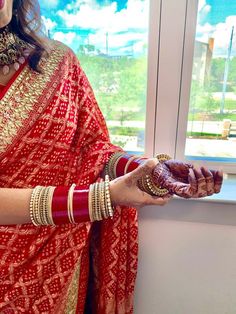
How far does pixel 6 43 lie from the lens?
59 centimetres

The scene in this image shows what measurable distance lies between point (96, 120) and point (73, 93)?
0.09 m

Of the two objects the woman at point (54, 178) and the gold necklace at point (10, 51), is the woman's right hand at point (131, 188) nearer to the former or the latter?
the woman at point (54, 178)

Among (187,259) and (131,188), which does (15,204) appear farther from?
(187,259)

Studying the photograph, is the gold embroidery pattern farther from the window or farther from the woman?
the window

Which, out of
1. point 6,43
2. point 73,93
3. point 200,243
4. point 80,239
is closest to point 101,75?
point 73,93

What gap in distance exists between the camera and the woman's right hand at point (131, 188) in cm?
52

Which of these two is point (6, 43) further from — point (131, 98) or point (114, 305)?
point (114, 305)

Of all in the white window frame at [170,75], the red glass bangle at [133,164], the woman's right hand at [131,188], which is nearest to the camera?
the woman's right hand at [131,188]

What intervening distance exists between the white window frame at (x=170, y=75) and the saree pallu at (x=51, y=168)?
220mm

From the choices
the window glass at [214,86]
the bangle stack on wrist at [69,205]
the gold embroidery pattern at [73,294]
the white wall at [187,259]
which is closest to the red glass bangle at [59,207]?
the bangle stack on wrist at [69,205]

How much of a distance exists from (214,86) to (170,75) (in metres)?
0.15

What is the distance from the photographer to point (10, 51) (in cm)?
60

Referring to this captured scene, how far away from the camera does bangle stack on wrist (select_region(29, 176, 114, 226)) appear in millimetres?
521

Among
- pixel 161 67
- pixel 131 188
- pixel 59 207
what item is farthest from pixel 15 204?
pixel 161 67
